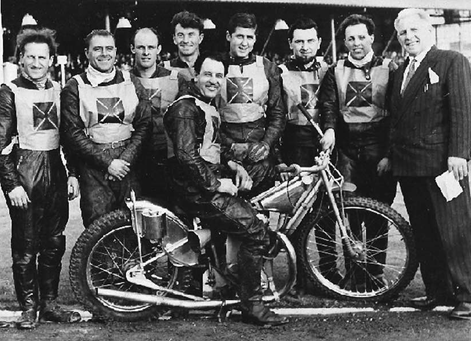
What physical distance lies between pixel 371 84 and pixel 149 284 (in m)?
2.23

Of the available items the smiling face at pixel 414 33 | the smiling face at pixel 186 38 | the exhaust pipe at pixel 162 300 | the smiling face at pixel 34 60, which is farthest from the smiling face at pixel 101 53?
the smiling face at pixel 414 33

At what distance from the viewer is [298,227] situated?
484 centimetres

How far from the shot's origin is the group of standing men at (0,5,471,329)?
14.3 feet

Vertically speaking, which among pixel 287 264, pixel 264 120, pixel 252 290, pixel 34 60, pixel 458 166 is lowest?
pixel 252 290

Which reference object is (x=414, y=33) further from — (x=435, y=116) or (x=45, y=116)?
(x=45, y=116)

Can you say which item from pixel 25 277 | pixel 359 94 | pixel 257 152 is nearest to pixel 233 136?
pixel 257 152

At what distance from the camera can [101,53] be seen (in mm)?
4590

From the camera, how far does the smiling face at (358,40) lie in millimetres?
4977

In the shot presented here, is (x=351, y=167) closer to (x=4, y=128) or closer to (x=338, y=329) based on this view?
(x=338, y=329)

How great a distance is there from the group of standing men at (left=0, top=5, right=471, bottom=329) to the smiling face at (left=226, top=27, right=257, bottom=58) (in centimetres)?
1

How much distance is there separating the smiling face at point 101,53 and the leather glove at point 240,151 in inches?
42.0

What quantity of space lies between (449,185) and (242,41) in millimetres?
1824

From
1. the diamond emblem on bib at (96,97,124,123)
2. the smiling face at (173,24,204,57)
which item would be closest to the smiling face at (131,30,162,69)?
the smiling face at (173,24,204,57)

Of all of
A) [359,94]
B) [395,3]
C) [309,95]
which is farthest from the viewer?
[395,3]
